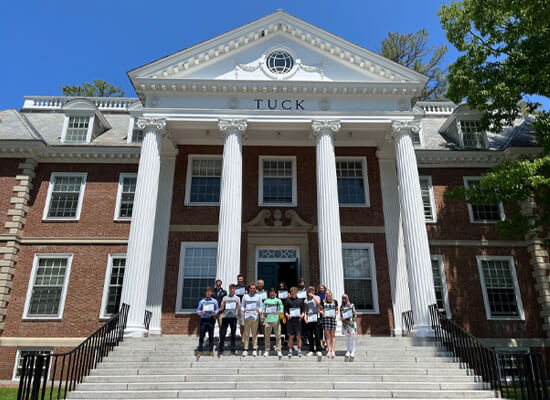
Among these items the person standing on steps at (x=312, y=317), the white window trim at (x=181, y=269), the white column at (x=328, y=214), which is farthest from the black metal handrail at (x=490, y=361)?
the white window trim at (x=181, y=269)

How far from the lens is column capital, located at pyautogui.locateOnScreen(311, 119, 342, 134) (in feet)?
50.0

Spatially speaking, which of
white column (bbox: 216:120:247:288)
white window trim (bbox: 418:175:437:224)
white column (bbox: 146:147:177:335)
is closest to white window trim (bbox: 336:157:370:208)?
white window trim (bbox: 418:175:437:224)

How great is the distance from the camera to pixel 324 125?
15281 millimetres

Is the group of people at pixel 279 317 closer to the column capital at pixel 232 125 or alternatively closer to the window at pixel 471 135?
the column capital at pixel 232 125

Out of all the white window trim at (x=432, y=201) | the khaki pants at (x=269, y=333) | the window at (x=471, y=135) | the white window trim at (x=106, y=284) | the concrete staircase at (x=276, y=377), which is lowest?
the concrete staircase at (x=276, y=377)

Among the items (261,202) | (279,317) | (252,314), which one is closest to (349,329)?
(279,317)

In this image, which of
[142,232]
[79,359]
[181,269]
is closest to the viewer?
[79,359]

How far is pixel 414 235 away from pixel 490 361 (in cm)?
480

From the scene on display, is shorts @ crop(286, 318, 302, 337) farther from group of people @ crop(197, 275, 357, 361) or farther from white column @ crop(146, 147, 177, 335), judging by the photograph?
white column @ crop(146, 147, 177, 335)

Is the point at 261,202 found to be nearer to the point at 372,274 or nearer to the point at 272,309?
the point at 372,274

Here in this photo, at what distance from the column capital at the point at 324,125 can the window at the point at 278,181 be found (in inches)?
120

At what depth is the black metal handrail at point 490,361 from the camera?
28.0ft

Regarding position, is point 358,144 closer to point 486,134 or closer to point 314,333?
point 486,134

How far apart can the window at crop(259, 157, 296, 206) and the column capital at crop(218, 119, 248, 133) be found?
3.12 metres
